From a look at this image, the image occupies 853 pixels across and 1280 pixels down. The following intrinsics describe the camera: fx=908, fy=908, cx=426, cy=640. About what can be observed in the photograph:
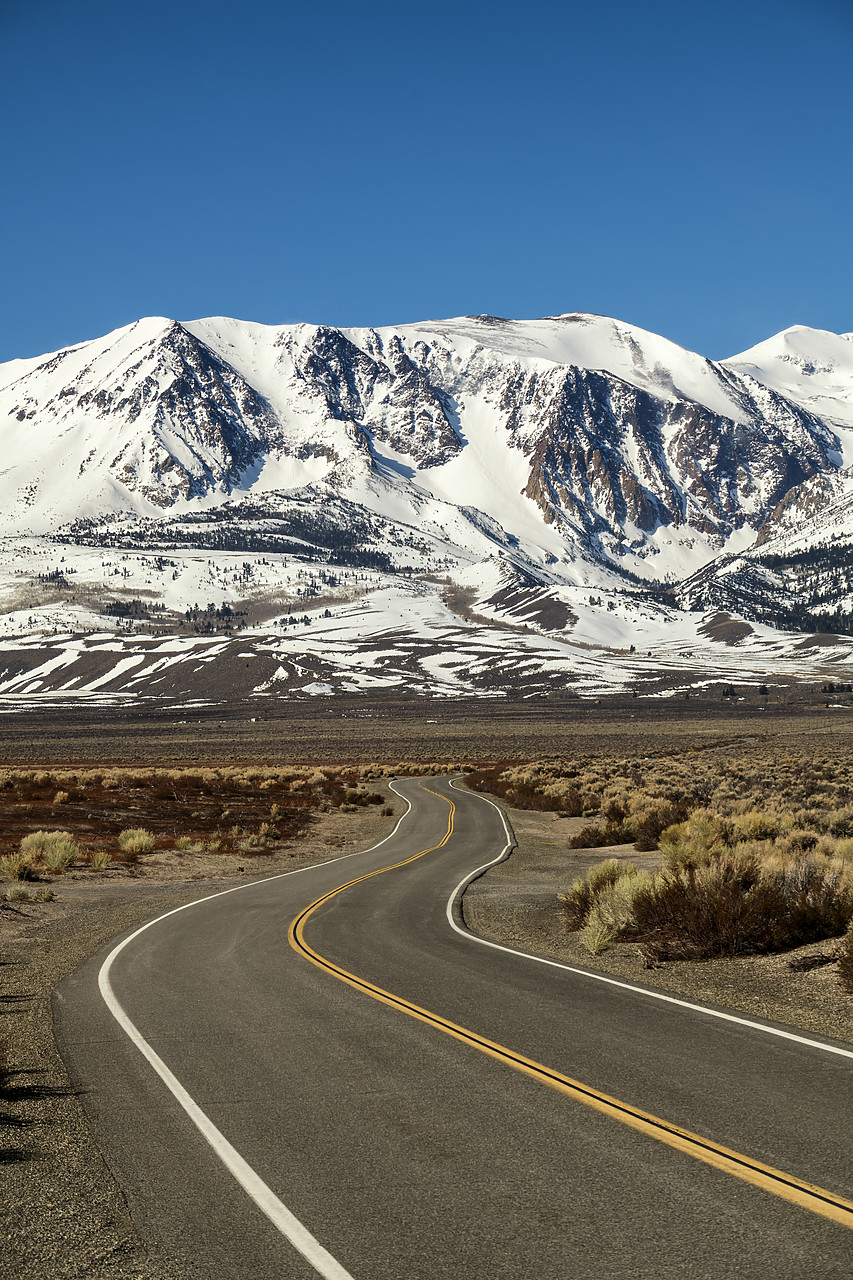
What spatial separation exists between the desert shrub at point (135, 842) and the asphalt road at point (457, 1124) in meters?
17.5

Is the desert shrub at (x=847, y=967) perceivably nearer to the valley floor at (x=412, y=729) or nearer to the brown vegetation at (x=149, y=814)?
the brown vegetation at (x=149, y=814)

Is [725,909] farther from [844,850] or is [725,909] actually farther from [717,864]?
[844,850]

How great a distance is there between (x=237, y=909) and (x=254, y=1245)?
14263mm

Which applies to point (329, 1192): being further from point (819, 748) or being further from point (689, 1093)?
point (819, 748)

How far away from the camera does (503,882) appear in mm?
22359

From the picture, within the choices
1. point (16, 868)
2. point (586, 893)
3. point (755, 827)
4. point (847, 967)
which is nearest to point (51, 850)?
point (16, 868)

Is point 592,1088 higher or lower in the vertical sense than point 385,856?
higher

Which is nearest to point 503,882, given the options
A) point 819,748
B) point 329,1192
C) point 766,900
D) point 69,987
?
point 766,900

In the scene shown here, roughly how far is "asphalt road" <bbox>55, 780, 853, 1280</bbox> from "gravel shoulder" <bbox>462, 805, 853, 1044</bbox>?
89cm

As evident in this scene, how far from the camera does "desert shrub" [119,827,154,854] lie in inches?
1135

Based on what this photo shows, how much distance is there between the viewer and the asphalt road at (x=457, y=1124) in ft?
15.4

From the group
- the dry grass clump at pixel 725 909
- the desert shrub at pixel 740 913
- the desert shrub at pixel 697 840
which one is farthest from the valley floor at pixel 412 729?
the desert shrub at pixel 740 913

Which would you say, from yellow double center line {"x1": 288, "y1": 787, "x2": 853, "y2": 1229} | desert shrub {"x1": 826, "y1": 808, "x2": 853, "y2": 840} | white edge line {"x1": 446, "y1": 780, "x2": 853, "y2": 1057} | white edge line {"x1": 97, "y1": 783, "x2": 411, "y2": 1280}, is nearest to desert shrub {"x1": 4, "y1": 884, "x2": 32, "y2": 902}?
white edge line {"x1": 446, "y1": 780, "x2": 853, "y2": 1057}

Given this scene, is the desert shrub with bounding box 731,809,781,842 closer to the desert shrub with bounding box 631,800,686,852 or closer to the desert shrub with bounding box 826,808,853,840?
the desert shrub with bounding box 826,808,853,840
